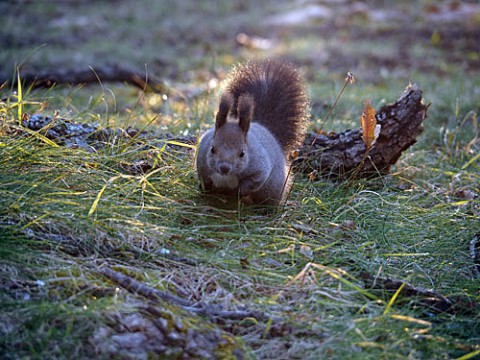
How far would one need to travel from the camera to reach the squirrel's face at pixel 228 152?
296cm

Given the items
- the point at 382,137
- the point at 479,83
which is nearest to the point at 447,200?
the point at 382,137

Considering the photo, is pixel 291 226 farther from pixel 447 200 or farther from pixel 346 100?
pixel 346 100

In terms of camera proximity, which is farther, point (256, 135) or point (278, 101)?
point (278, 101)

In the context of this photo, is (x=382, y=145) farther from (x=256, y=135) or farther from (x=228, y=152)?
(x=228, y=152)

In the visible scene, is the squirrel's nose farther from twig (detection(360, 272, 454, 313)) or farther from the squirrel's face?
twig (detection(360, 272, 454, 313))

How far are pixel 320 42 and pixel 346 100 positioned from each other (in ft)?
12.7

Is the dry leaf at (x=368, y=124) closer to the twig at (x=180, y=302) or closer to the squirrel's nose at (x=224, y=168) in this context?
the squirrel's nose at (x=224, y=168)

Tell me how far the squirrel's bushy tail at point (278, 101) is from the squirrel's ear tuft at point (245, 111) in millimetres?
543

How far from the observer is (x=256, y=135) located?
322cm

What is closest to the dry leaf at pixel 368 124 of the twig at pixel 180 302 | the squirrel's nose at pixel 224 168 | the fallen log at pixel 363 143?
the fallen log at pixel 363 143

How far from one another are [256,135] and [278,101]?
1.48ft

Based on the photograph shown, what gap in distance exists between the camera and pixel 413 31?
9.97m

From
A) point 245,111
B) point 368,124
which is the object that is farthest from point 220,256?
point 368,124

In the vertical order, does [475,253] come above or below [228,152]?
below
